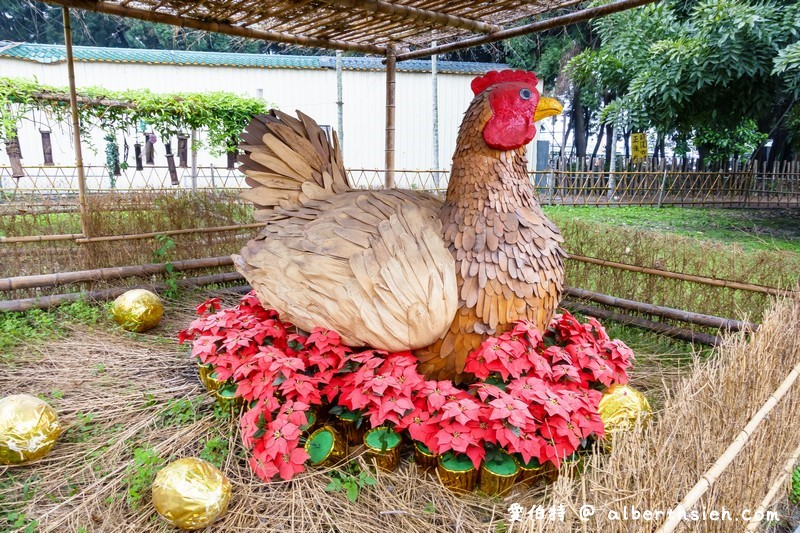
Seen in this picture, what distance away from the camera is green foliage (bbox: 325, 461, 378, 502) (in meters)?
1.97

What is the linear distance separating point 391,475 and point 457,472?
0.31 m

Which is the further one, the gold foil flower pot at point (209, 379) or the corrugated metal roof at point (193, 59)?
the corrugated metal roof at point (193, 59)

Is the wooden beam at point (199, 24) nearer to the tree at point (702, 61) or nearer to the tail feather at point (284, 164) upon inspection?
the tail feather at point (284, 164)

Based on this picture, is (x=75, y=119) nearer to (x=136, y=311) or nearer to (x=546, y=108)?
(x=136, y=311)

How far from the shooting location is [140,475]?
1968mm

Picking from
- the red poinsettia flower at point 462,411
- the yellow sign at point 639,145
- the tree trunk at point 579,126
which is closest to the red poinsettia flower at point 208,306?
the red poinsettia flower at point 462,411

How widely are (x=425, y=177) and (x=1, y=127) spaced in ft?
30.4

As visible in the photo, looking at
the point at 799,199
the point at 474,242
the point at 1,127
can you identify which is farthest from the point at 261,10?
the point at 799,199

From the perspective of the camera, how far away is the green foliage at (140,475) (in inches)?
75.2

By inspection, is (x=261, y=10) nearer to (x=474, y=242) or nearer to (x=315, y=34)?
(x=315, y=34)

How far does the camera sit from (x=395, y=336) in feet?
6.77

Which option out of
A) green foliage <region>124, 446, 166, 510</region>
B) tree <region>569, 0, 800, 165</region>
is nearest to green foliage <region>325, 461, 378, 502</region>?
green foliage <region>124, 446, 166, 510</region>

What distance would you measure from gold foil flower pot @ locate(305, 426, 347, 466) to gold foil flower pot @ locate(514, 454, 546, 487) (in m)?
0.75

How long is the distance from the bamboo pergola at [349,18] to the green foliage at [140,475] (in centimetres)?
234
